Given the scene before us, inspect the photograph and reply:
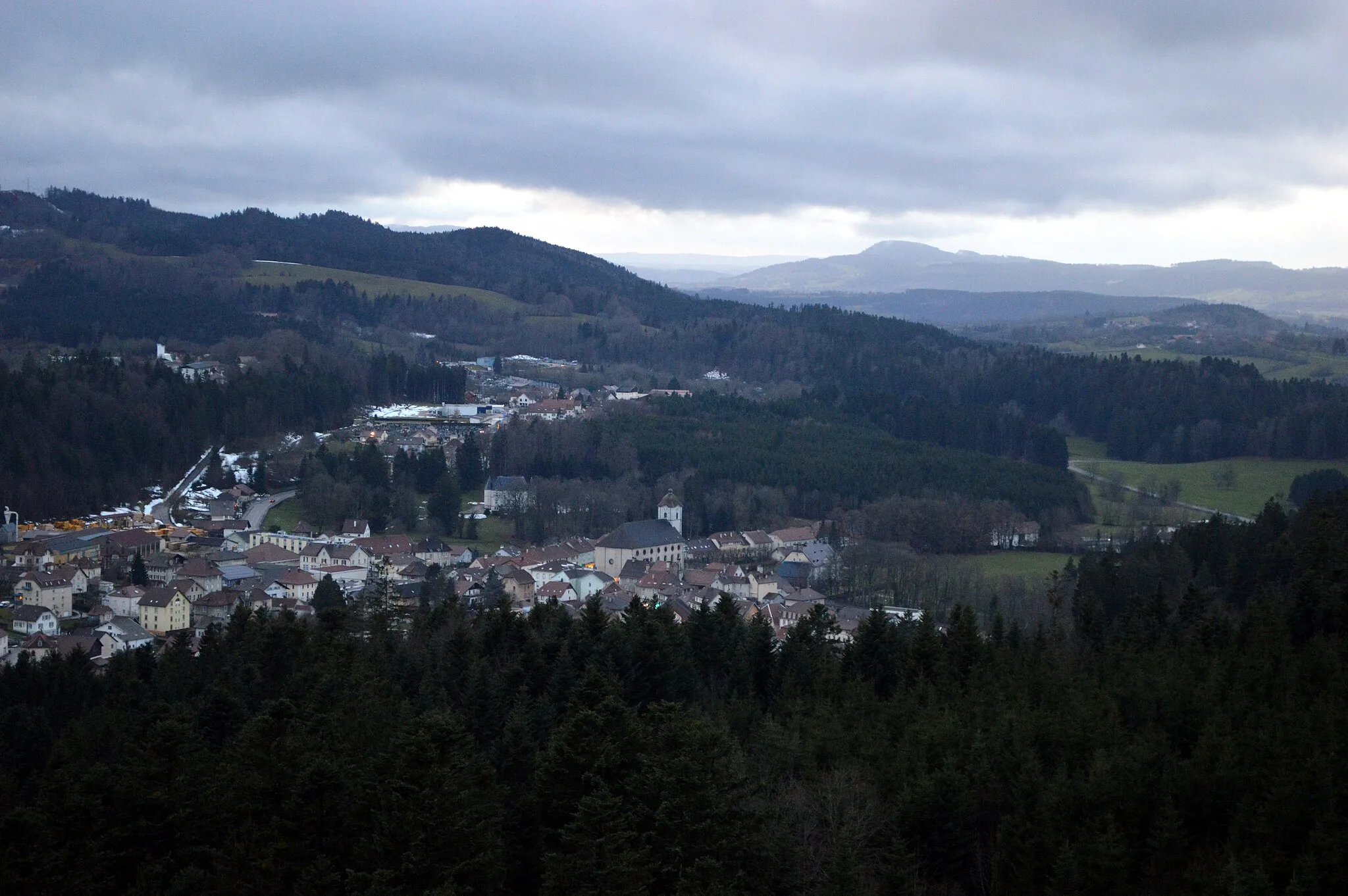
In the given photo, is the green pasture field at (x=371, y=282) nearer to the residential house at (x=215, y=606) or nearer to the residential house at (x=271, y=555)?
the residential house at (x=271, y=555)

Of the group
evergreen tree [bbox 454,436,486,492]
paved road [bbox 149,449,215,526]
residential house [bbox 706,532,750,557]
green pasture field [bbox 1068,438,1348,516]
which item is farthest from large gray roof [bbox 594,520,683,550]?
green pasture field [bbox 1068,438,1348,516]

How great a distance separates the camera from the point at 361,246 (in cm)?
14888

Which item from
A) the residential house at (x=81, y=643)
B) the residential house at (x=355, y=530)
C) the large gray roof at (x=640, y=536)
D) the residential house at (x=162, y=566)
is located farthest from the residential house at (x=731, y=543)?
the residential house at (x=81, y=643)

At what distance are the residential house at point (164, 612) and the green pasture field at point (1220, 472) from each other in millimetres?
40916

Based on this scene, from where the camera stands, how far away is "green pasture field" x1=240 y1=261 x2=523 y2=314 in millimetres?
122500

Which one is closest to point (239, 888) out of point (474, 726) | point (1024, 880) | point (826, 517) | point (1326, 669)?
point (474, 726)

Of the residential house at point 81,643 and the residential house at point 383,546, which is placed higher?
the residential house at point 383,546

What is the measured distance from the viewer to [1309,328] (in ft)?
511

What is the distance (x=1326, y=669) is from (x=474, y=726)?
37.8 ft

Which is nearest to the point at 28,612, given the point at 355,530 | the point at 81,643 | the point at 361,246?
the point at 81,643

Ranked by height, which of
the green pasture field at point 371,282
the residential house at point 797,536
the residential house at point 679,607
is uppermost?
the green pasture field at point 371,282

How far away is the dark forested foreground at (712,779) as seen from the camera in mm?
11844

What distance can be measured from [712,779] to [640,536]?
3422 cm

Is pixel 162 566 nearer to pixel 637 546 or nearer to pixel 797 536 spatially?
pixel 637 546
